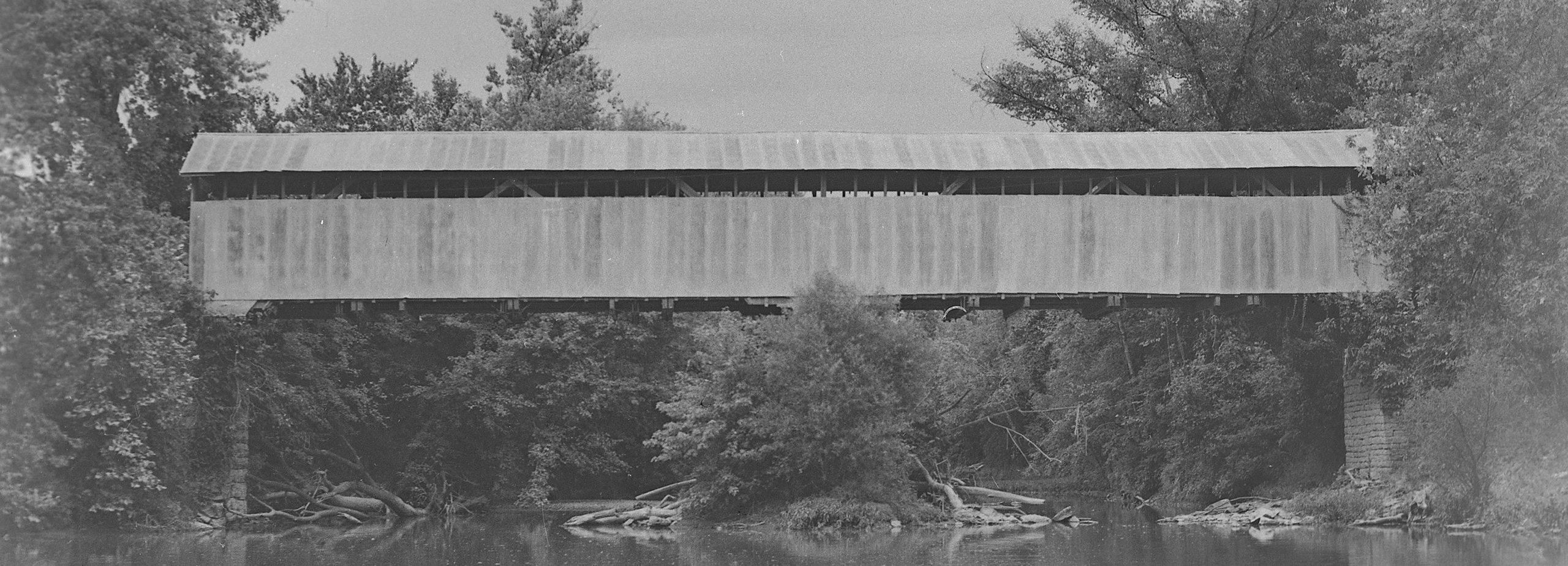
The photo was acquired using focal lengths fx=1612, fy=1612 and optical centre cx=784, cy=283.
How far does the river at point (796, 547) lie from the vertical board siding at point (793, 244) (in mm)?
3787

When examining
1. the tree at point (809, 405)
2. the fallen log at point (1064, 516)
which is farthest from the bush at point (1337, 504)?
the tree at point (809, 405)

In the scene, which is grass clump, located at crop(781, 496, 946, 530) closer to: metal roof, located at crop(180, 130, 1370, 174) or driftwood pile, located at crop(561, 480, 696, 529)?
driftwood pile, located at crop(561, 480, 696, 529)

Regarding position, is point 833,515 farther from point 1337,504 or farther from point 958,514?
Answer: point 1337,504

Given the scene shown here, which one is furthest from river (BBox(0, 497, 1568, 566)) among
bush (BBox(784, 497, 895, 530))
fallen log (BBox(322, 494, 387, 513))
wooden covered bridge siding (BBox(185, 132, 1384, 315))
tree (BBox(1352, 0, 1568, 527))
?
wooden covered bridge siding (BBox(185, 132, 1384, 315))

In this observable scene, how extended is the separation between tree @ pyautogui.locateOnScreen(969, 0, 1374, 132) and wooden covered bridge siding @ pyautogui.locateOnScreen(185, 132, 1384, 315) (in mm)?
7712

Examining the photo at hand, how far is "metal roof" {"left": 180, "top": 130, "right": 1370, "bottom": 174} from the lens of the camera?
973 inches

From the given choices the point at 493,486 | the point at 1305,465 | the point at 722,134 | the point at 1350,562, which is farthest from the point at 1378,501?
the point at 493,486

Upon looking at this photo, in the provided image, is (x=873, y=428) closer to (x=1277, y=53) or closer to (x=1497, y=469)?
(x=1497, y=469)

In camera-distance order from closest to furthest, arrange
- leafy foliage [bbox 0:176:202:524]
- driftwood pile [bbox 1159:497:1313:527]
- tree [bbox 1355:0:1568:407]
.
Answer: tree [bbox 1355:0:1568:407] < leafy foliage [bbox 0:176:202:524] < driftwood pile [bbox 1159:497:1313:527]

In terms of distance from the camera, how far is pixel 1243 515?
2562cm

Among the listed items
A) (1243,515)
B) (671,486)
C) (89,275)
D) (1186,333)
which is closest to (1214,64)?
(1186,333)

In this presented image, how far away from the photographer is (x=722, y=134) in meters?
25.8

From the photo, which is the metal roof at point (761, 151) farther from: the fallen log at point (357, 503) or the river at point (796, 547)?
the fallen log at point (357, 503)

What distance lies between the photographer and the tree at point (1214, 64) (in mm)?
33312
